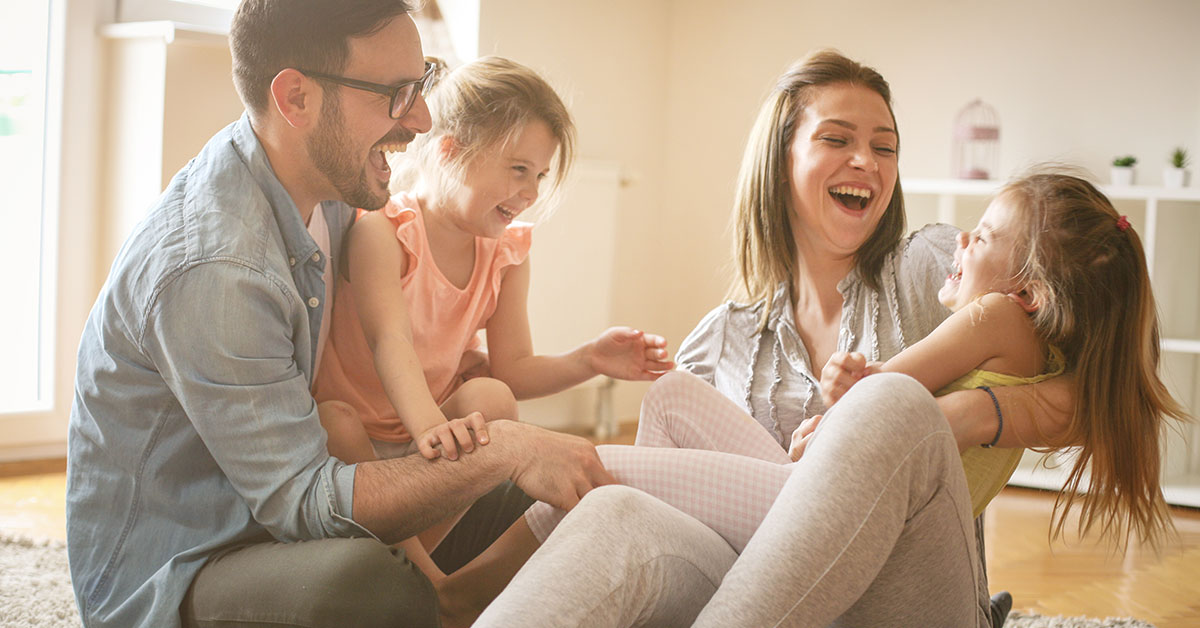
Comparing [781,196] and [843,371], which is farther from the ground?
[781,196]

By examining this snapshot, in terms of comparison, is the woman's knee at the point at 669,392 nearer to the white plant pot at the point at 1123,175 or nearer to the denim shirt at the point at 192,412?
the denim shirt at the point at 192,412

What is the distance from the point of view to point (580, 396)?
4.13 meters

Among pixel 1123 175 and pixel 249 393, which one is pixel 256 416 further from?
pixel 1123 175

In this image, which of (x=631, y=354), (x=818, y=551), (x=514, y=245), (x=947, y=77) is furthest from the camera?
(x=947, y=77)

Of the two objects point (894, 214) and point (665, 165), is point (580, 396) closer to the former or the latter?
point (665, 165)

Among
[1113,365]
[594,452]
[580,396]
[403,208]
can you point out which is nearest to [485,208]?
[403,208]

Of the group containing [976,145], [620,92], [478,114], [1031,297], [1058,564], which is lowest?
[1058,564]

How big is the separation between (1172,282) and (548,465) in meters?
2.91

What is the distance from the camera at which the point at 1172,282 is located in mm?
3510

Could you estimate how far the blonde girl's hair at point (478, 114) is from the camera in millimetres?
1711

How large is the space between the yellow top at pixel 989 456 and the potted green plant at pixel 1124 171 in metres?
2.34

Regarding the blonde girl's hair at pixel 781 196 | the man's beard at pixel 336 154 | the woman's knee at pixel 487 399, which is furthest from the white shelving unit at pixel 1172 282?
the man's beard at pixel 336 154

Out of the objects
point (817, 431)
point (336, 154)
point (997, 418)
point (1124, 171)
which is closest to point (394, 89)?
point (336, 154)

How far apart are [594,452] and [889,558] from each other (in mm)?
379
